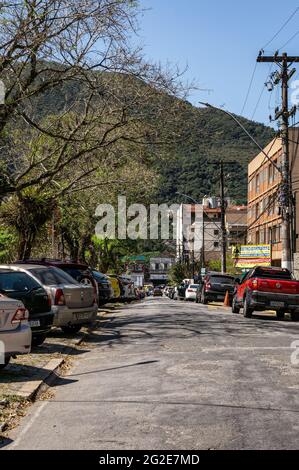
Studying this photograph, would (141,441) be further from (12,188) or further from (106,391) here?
(12,188)

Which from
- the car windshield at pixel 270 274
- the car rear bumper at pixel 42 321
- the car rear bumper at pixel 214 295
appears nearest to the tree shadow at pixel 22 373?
the car rear bumper at pixel 42 321

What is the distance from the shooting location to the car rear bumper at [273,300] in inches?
772

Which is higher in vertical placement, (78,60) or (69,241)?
(78,60)

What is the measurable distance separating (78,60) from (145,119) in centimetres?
259

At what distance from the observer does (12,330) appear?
8906 millimetres

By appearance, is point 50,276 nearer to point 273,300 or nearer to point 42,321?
point 42,321

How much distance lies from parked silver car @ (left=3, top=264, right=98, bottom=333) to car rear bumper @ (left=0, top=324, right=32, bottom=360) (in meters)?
4.31

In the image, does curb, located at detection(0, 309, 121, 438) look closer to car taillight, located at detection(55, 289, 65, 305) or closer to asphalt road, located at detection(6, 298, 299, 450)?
asphalt road, located at detection(6, 298, 299, 450)

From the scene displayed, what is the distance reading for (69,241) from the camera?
40.1m

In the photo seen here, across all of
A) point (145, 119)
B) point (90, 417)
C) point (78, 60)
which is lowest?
point (90, 417)

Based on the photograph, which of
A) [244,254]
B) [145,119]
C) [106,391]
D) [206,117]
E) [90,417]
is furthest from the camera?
[244,254]

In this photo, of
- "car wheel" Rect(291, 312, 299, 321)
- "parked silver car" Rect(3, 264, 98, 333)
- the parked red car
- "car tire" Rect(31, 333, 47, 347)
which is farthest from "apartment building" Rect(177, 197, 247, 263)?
"car tire" Rect(31, 333, 47, 347)

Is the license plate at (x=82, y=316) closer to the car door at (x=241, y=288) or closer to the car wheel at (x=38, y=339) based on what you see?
the car wheel at (x=38, y=339)

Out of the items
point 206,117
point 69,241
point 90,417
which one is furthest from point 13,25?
point 69,241
